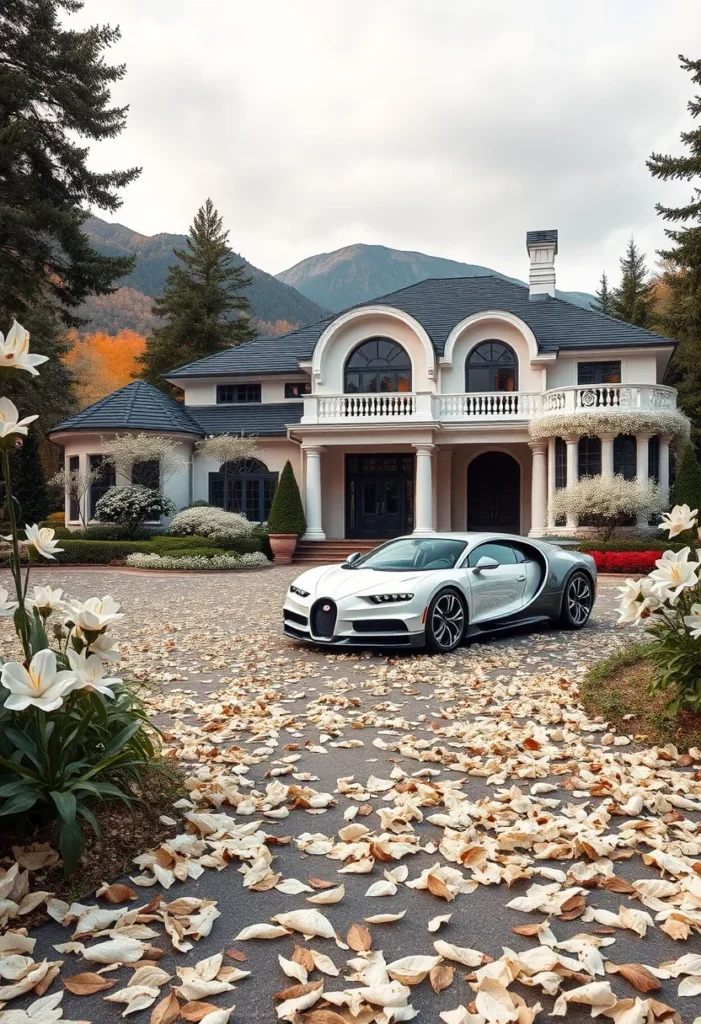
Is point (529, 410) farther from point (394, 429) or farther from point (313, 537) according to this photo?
point (313, 537)

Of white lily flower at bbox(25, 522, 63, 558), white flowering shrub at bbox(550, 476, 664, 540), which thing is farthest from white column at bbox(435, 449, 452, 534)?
white lily flower at bbox(25, 522, 63, 558)

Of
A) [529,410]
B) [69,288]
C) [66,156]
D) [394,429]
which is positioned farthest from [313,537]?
[66,156]

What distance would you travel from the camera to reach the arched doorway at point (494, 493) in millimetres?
25766

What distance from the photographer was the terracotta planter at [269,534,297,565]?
73.0 ft

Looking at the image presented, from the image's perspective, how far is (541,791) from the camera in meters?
4.12

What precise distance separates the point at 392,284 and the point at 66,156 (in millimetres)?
175601

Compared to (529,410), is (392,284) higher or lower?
higher

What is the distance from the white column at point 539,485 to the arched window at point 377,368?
16.0 feet

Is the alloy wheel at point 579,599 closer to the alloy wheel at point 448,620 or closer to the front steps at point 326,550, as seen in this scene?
the alloy wheel at point 448,620

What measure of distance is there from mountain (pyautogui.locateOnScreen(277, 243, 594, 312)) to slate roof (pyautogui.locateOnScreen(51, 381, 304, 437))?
466 feet

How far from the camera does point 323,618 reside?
26.7 feet

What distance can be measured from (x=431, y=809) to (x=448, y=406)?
822 inches

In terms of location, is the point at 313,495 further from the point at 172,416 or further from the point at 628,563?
the point at 628,563

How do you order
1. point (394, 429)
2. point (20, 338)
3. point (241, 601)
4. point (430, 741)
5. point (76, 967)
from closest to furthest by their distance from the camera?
point (76, 967), point (20, 338), point (430, 741), point (241, 601), point (394, 429)
